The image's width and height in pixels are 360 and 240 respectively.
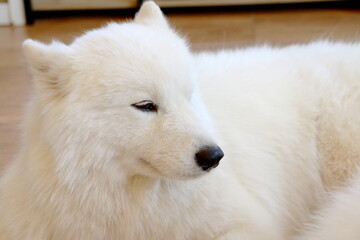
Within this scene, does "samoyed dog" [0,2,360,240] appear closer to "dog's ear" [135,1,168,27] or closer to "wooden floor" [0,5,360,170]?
"dog's ear" [135,1,168,27]

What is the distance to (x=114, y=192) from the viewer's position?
5.52ft

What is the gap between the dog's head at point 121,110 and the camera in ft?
5.16

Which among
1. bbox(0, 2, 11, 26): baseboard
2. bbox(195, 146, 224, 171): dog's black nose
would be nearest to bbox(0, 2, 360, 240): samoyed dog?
bbox(195, 146, 224, 171): dog's black nose

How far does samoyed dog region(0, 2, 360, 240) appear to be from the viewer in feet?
5.20

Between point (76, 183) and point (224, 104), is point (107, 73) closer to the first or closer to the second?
point (76, 183)

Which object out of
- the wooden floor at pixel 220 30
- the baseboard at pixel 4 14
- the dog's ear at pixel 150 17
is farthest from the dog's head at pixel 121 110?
the baseboard at pixel 4 14

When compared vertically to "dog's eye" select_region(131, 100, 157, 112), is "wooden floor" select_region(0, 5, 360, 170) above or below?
below

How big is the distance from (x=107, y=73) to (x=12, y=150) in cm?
133

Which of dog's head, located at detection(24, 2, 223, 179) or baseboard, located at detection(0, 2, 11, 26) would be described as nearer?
dog's head, located at detection(24, 2, 223, 179)

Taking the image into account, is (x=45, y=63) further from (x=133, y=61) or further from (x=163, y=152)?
(x=163, y=152)

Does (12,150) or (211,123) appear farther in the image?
(12,150)

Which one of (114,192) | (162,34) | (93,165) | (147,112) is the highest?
(162,34)

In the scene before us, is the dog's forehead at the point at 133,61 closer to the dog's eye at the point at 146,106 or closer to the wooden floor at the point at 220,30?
the dog's eye at the point at 146,106

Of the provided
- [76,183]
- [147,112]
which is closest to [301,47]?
[147,112]
